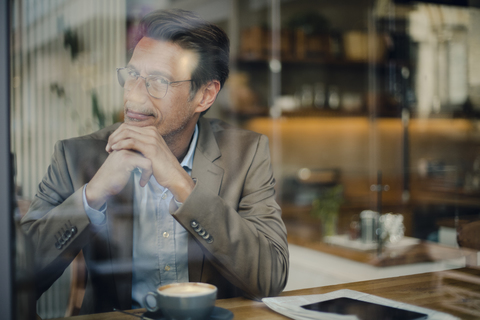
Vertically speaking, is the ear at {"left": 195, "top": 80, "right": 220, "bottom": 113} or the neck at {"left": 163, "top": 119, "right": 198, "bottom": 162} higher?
the ear at {"left": 195, "top": 80, "right": 220, "bottom": 113}

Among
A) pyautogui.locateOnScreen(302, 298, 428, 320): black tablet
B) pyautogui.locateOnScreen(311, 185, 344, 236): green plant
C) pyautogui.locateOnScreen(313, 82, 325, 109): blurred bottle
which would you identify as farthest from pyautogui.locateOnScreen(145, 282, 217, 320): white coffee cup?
pyautogui.locateOnScreen(313, 82, 325, 109): blurred bottle

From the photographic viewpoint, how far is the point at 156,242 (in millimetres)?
1001

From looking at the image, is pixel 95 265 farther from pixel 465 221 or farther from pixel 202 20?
pixel 465 221

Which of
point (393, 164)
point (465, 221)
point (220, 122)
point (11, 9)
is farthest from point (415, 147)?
point (11, 9)

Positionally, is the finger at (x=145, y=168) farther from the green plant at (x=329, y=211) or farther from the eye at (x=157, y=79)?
the green plant at (x=329, y=211)

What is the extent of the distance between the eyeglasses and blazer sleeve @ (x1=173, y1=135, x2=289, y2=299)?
0.66 feet

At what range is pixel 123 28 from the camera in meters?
0.99

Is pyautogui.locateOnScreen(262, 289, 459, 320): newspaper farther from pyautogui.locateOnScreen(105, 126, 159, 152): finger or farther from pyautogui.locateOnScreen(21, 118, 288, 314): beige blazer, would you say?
pyautogui.locateOnScreen(105, 126, 159, 152): finger

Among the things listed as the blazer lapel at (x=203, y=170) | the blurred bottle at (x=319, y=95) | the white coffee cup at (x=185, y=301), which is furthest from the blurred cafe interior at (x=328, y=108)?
the white coffee cup at (x=185, y=301)

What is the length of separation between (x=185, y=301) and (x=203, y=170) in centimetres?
40

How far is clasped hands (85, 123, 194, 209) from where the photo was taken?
0.89m

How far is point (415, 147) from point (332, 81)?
129 cm

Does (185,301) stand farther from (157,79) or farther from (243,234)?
(157,79)

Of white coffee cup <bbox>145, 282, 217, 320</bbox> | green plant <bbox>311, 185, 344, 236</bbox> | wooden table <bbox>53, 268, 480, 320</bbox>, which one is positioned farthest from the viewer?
green plant <bbox>311, 185, 344, 236</bbox>
